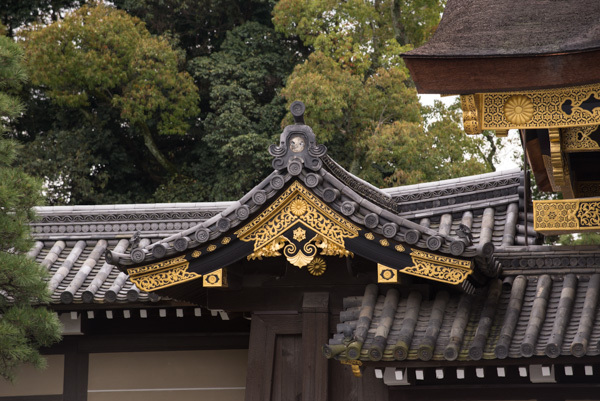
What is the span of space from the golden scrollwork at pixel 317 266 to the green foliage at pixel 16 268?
92.7 inches

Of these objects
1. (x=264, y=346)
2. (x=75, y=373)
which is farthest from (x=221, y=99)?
(x=264, y=346)

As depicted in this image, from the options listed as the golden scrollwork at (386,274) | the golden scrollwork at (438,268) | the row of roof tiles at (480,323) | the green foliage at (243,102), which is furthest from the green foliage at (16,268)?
the green foliage at (243,102)

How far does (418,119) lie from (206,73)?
6.22 m

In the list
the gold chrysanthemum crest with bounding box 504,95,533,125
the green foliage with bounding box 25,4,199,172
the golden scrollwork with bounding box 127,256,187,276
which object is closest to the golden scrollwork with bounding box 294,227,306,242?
the golden scrollwork with bounding box 127,256,187,276

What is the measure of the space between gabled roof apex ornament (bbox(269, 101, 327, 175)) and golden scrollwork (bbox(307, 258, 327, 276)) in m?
1.06

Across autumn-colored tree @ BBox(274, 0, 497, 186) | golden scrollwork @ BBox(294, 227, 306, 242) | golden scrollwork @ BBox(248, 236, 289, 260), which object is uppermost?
autumn-colored tree @ BBox(274, 0, 497, 186)

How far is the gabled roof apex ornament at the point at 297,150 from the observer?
8047 millimetres

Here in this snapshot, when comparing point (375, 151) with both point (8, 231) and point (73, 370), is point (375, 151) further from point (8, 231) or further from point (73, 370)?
point (8, 231)

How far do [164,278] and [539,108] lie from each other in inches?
141

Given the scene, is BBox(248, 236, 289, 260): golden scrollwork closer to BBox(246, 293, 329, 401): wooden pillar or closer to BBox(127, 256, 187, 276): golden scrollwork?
BBox(127, 256, 187, 276): golden scrollwork

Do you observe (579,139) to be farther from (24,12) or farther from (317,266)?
(24,12)

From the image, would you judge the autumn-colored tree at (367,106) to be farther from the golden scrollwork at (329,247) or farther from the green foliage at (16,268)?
the green foliage at (16,268)

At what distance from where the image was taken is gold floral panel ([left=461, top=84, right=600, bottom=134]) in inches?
298

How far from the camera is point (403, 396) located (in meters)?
8.37
